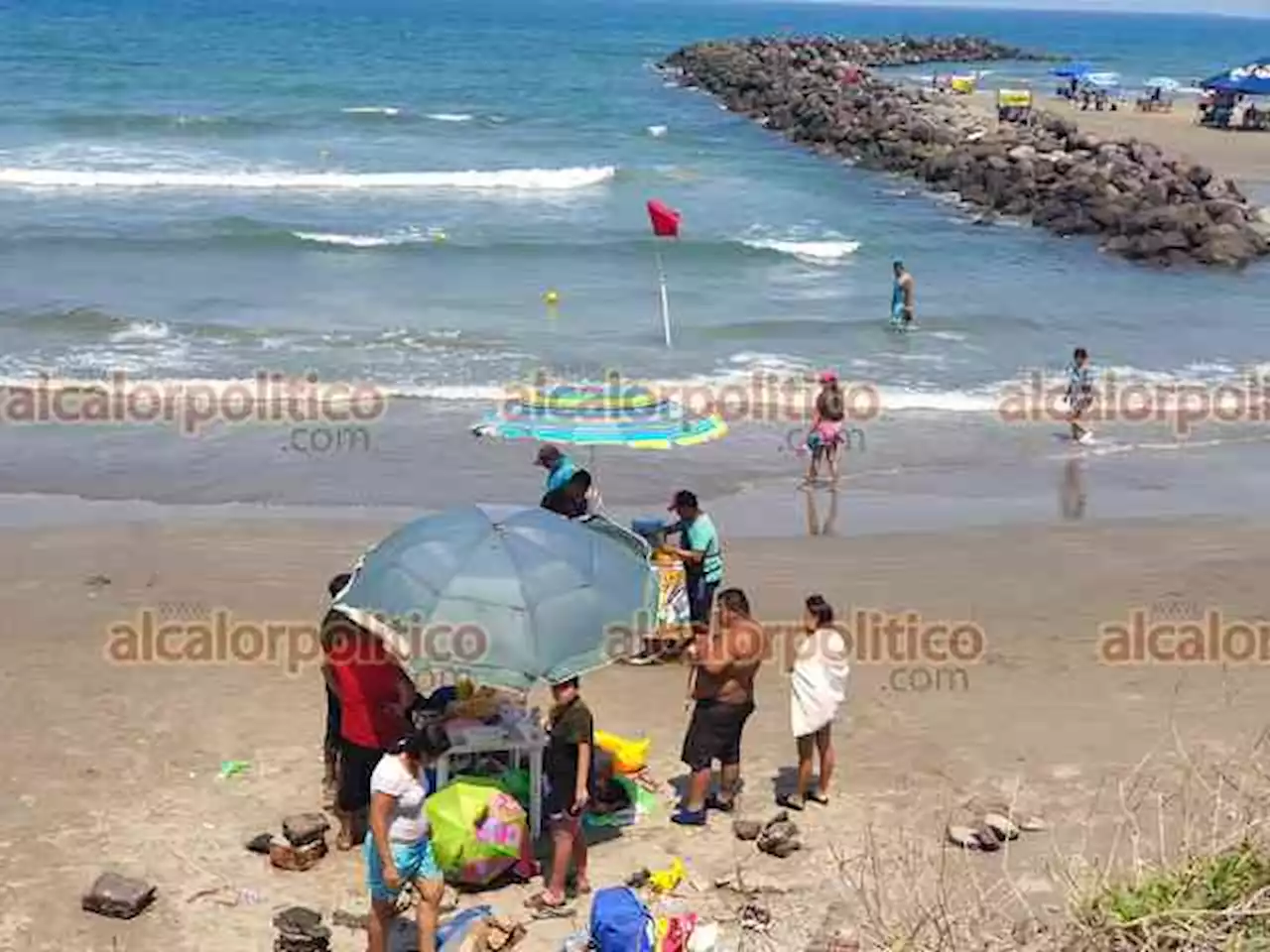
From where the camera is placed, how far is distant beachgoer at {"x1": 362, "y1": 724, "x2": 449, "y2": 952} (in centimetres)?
641

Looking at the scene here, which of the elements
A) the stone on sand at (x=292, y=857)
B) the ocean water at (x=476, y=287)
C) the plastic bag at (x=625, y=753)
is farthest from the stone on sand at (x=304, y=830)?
the ocean water at (x=476, y=287)

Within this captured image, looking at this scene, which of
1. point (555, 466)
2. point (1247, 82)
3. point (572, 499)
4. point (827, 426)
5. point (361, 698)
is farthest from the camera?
point (1247, 82)

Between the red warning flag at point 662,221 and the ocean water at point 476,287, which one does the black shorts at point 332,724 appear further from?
the red warning flag at point 662,221

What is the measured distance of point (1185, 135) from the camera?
45.6m

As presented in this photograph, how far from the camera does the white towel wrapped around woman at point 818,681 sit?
26.8 feet

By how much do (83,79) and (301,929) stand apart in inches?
2248

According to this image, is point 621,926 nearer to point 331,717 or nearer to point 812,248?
point 331,717

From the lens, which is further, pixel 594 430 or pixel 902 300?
pixel 902 300

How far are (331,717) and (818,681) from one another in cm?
250

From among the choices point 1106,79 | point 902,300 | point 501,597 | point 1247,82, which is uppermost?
point 1106,79

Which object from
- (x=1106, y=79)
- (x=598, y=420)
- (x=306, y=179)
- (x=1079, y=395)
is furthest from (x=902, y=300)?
(x=1106, y=79)

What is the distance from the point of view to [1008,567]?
12.7m

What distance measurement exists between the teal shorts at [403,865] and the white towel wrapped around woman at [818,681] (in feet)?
7.68

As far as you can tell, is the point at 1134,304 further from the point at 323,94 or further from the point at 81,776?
the point at 323,94
